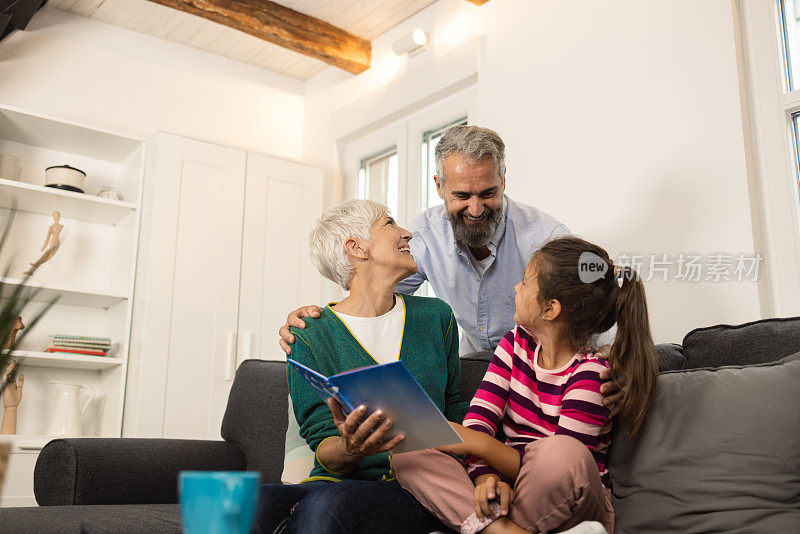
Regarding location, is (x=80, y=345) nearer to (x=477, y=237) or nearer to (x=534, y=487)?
(x=477, y=237)

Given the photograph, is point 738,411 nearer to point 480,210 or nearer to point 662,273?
point 480,210

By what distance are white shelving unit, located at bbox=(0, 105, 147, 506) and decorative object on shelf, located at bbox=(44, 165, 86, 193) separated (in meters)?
0.07

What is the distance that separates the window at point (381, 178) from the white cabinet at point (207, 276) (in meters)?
0.40

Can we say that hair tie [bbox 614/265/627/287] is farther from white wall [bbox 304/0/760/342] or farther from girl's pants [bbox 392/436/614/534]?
white wall [bbox 304/0/760/342]

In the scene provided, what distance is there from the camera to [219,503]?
0.73 meters

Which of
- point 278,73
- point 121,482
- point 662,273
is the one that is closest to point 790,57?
point 662,273

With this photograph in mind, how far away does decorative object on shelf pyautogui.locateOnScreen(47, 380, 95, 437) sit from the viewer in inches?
141

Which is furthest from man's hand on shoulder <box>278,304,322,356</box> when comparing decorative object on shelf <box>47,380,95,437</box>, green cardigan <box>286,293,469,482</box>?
decorative object on shelf <box>47,380,95,437</box>

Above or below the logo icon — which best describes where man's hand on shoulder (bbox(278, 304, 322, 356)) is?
below

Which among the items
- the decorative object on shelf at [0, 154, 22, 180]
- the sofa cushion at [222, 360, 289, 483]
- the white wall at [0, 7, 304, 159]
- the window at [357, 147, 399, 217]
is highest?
the white wall at [0, 7, 304, 159]

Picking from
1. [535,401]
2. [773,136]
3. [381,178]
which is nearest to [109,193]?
[381,178]

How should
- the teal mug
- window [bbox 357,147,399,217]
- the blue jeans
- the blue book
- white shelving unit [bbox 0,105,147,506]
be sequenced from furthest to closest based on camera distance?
window [bbox 357,147,399,217]
white shelving unit [bbox 0,105,147,506]
the blue jeans
the blue book
the teal mug

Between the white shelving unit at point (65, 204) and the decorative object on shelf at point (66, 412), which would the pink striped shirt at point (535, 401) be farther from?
the white shelving unit at point (65, 204)

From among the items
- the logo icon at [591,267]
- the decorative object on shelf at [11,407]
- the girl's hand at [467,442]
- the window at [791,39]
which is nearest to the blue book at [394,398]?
the girl's hand at [467,442]
